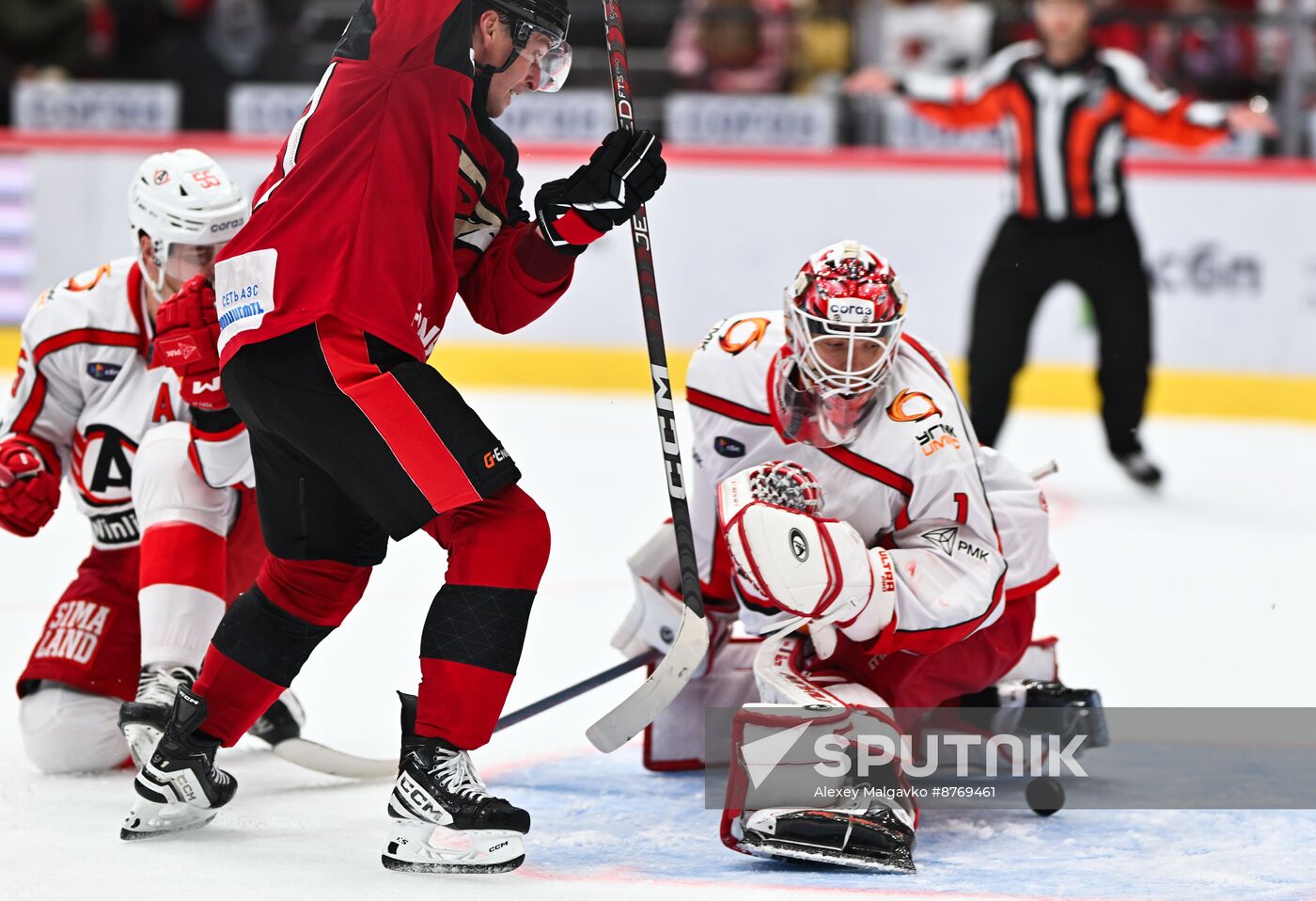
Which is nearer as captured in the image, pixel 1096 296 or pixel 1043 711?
pixel 1043 711

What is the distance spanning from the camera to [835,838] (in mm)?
2566

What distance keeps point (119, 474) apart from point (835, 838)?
1375 millimetres

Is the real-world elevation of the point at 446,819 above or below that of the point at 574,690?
above

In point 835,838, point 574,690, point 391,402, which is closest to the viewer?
point 391,402

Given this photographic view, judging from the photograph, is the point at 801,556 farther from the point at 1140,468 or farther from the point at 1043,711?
the point at 1140,468

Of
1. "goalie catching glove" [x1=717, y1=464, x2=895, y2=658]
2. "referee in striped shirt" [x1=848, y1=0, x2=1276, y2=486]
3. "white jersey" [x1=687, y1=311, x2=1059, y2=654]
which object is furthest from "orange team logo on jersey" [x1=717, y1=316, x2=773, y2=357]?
"referee in striped shirt" [x1=848, y1=0, x2=1276, y2=486]

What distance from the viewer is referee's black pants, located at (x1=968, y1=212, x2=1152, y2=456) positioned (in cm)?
610

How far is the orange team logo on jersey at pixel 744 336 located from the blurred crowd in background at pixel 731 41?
16.1 feet

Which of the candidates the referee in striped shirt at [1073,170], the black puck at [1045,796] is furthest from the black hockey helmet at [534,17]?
the referee in striped shirt at [1073,170]

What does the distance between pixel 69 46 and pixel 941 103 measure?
4.18 meters

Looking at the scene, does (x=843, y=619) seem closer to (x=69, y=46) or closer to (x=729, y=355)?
A: (x=729, y=355)

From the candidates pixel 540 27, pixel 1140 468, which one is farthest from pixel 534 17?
pixel 1140 468

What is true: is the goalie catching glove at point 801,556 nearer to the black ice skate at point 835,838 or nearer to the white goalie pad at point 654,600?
the black ice skate at point 835,838

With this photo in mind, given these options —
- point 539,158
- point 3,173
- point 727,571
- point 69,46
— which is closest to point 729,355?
point 727,571
